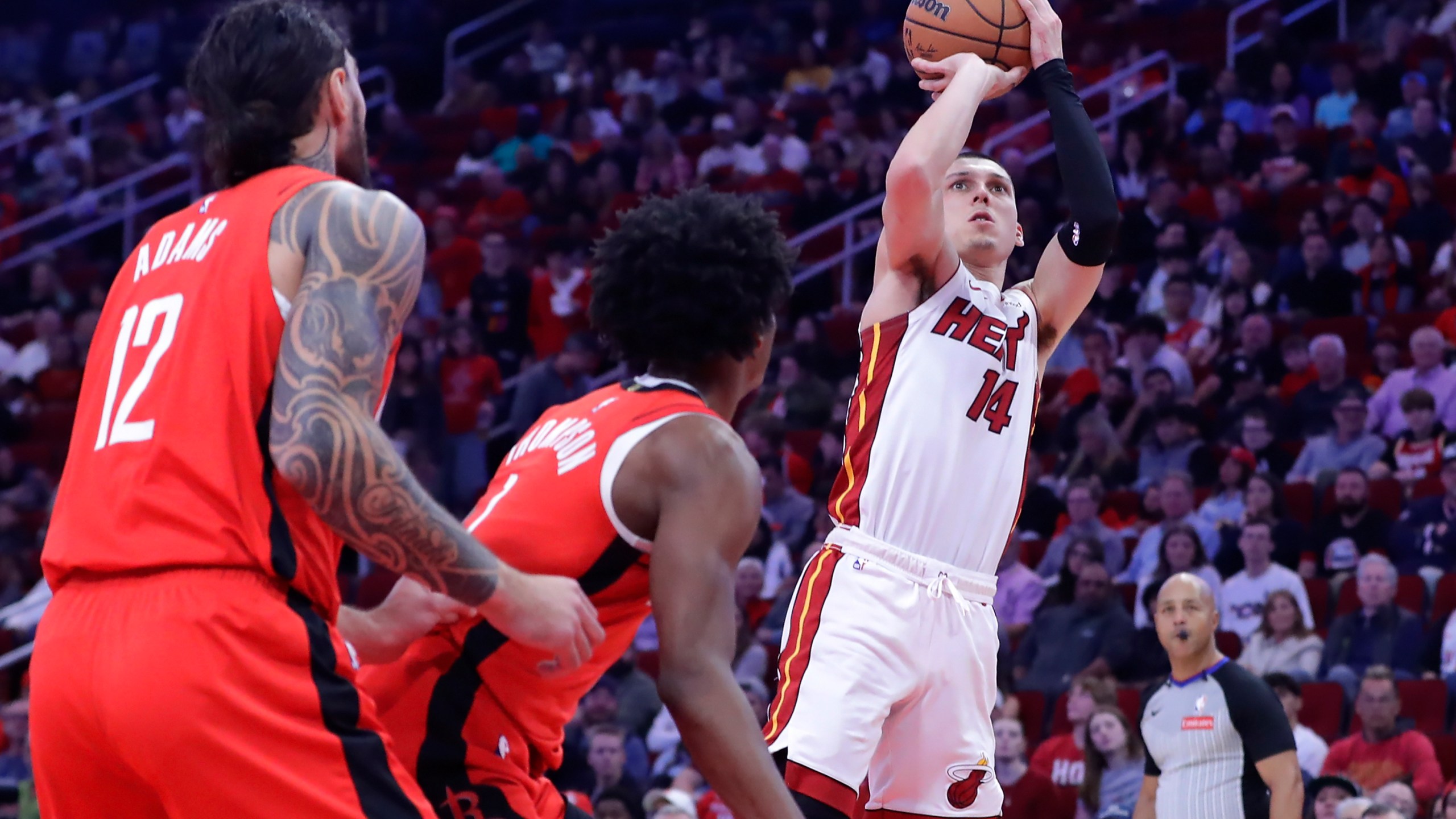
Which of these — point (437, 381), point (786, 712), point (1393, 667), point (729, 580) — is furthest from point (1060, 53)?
point (437, 381)

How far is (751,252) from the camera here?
3.31 m

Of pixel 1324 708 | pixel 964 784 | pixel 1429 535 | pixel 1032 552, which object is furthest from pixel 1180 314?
pixel 964 784

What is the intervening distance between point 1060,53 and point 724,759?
10.4ft

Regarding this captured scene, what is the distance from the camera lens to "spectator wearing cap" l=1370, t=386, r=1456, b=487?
10922mm

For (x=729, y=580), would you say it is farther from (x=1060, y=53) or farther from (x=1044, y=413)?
(x=1044, y=413)

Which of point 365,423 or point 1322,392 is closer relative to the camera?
point 365,423

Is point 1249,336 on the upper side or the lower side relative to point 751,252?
upper

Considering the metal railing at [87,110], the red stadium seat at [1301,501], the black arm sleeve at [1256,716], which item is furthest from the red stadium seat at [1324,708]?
the metal railing at [87,110]

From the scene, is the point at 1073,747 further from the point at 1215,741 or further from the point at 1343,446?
the point at 1343,446

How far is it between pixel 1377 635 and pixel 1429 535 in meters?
0.98

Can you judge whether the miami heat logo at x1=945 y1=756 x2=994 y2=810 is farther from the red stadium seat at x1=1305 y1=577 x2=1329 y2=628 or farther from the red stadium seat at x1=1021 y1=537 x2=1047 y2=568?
the red stadium seat at x1=1021 y1=537 x2=1047 y2=568

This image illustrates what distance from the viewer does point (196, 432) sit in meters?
2.69

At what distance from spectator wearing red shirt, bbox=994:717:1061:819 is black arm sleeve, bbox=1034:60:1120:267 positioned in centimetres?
453

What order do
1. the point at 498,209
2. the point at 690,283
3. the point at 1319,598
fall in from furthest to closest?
the point at 498,209 → the point at 1319,598 → the point at 690,283
